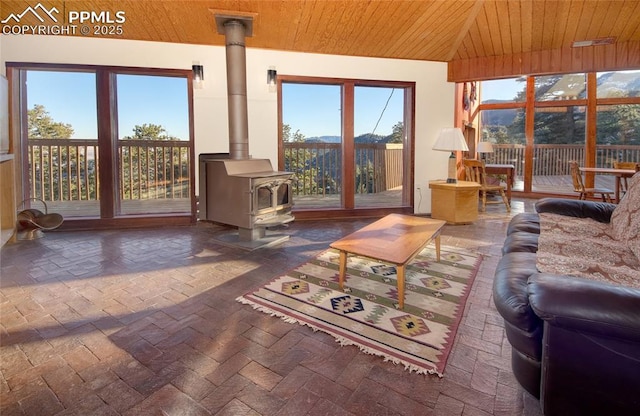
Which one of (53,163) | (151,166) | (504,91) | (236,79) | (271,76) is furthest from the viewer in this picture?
(504,91)

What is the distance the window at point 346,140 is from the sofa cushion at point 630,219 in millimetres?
3108

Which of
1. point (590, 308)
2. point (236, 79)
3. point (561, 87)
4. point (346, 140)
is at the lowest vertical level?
point (590, 308)

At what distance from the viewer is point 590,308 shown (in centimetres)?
122

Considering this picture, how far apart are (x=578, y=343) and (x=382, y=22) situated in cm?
416

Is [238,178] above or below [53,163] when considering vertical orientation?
below

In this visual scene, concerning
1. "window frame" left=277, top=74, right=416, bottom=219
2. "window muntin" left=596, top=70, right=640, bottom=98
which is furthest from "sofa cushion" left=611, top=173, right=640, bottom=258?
"window muntin" left=596, top=70, right=640, bottom=98

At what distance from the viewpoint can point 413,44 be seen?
4.91m

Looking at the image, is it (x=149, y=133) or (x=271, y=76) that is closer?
(x=271, y=76)

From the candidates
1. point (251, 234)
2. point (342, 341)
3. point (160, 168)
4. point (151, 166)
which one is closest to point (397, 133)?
point (251, 234)

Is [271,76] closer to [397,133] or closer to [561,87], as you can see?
[397,133]

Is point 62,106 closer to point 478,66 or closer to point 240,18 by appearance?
point 240,18

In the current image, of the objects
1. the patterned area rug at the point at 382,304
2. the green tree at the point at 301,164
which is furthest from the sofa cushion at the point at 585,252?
the green tree at the point at 301,164

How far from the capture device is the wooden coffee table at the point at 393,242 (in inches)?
90.5

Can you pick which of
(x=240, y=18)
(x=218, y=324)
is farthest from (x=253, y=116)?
(x=218, y=324)
